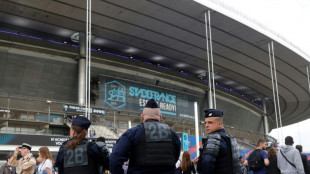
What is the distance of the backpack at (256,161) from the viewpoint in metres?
7.63

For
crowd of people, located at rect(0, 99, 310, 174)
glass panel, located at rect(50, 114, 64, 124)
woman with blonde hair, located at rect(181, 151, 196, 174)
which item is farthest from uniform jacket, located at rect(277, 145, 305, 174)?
glass panel, located at rect(50, 114, 64, 124)

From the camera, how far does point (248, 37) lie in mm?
31109

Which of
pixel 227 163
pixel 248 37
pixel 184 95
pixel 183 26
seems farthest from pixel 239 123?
pixel 227 163

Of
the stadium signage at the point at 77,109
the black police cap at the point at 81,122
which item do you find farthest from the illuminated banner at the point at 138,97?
the black police cap at the point at 81,122

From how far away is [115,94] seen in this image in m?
33.8

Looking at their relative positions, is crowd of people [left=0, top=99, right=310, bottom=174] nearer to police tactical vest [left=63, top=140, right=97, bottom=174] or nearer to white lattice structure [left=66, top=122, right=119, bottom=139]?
police tactical vest [left=63, top=140, right=97, bottom=174]

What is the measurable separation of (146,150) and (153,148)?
8cm

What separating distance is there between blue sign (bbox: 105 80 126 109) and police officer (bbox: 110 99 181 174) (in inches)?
1152

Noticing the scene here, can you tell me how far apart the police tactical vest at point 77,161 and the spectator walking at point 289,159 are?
14.0 feet

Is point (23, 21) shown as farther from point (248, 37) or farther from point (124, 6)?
point (248, 37)

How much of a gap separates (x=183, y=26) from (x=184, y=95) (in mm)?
12818

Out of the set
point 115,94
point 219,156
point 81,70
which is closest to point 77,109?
point 81,70

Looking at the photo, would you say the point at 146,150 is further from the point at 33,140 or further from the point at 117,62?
the point at 117,62

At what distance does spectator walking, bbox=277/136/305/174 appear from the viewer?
6812mm
